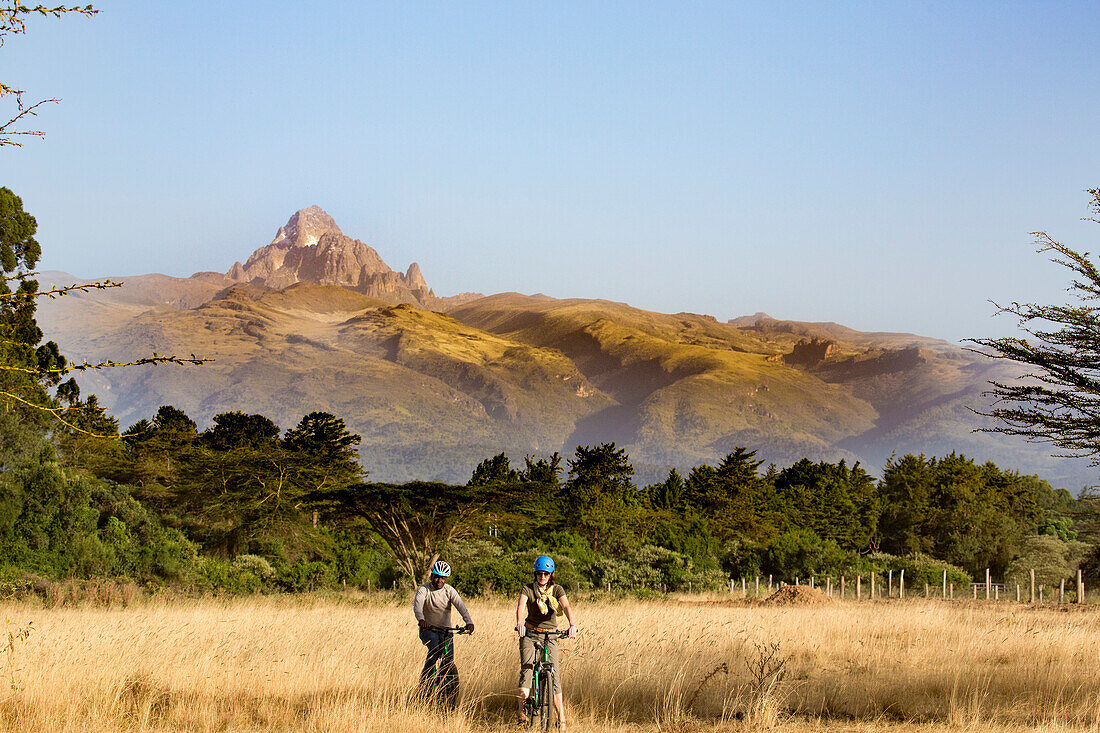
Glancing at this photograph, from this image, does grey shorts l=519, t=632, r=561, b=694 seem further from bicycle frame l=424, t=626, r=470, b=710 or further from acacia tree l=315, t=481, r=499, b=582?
acacia tree l=315, t=481, r=499, b=582

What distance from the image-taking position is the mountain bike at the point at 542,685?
1011cm

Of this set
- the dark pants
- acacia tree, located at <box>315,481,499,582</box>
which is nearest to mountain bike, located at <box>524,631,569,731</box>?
the dark pants

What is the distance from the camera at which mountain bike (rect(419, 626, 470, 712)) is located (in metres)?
10.6

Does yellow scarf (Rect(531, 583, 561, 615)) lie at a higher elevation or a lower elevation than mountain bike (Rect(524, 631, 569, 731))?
higher

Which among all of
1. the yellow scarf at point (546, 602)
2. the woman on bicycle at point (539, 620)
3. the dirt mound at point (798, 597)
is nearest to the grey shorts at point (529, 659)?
the woman on bicycle at point (539, 620)

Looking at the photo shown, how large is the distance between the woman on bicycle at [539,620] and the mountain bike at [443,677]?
2.24 feet

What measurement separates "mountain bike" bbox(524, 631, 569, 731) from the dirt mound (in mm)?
21014

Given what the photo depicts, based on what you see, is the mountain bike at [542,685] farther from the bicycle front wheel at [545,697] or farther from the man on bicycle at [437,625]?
the man on bicycle at [437,625]

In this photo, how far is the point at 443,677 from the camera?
35.1 feet

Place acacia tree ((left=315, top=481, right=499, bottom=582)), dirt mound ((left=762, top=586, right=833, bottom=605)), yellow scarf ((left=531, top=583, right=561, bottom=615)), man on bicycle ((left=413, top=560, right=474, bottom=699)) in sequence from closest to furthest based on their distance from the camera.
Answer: yellow scarf ((left=531, top=583, right=561, bottom=615)) < man on bicycle ((left=413, top=560, right=474, bottom=699)) < dirt mound ((left=762, top=586, right=833, bottom=605)) < acacia tree ((left=315, top=481, right=499, bottom=582))

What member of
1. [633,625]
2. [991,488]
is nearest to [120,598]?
[633,625]

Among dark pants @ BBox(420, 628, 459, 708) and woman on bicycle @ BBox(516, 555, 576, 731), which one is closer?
woman on bicycle @ BBox(516, 555, 576, 731)

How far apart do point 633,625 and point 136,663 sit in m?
8.33

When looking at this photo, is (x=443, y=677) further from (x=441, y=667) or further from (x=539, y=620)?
(x=539, y=620)
